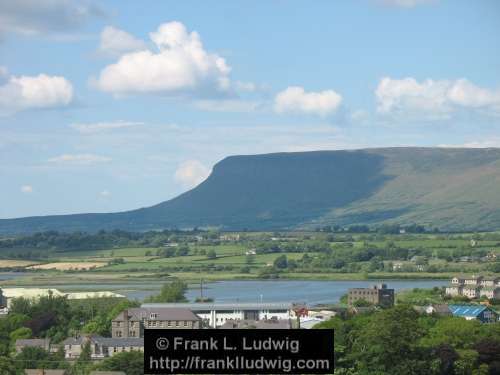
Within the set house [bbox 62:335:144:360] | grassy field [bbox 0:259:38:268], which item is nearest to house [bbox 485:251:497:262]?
grassy field [bbox 0:259:38:268]

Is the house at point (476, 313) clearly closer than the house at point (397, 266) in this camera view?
Yes

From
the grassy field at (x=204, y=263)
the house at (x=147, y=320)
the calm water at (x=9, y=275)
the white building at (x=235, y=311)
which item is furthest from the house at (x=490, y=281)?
the house at (x=147, y=320)

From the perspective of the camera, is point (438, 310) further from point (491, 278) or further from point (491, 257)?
point (491, 257)

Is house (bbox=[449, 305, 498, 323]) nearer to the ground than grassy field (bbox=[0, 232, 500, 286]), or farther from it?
nearer to the ground

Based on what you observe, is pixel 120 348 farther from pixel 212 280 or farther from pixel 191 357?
pixel 212 280

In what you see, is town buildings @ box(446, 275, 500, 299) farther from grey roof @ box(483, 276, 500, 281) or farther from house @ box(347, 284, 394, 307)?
house @ box(347, 284, 394, 307)

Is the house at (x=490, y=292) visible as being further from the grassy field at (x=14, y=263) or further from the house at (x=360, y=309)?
the grassy field at (x=14, y=263)
